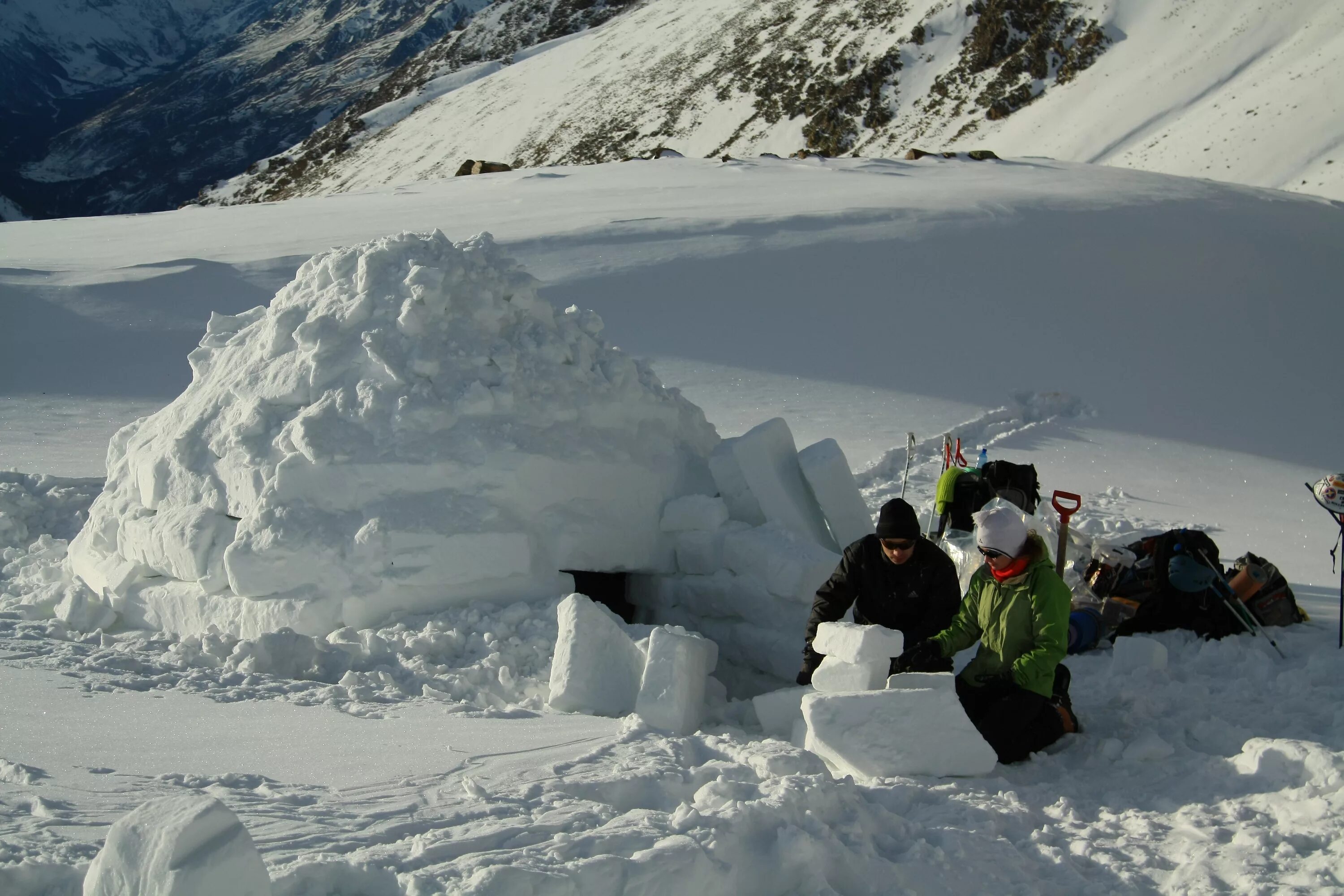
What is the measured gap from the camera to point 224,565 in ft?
15.8

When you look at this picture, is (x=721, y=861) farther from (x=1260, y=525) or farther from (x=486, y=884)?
(x=1260, y=525)

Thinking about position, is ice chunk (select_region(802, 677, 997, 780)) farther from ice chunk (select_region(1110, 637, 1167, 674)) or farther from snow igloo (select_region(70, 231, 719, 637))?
snow igloo (select_region(70, 231, 719, 637))

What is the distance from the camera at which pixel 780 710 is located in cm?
398

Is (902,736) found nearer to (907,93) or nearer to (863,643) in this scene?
(863,643)

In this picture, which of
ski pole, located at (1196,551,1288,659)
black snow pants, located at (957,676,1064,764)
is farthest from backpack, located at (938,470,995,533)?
black snow pants, located at (957,676,1064,764)

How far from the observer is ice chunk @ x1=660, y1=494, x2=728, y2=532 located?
5.29 metres

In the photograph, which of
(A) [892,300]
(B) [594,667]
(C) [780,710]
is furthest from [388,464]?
(A) [892,300]

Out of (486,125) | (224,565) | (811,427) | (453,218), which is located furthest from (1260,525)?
(486,125)

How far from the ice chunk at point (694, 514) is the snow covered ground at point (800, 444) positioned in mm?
963

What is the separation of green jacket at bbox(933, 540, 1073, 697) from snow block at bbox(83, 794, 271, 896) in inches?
101

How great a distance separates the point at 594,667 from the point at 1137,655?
229 cm

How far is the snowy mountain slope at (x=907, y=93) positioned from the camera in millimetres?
27703

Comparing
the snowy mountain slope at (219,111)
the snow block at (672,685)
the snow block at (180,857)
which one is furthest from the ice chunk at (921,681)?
the snowy mountain slope at (219,111)

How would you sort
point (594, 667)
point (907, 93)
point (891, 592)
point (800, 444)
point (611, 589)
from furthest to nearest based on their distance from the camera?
point (907, 93), point (800, 444), point (611, 589), point (891, 592), point (594, 667)
